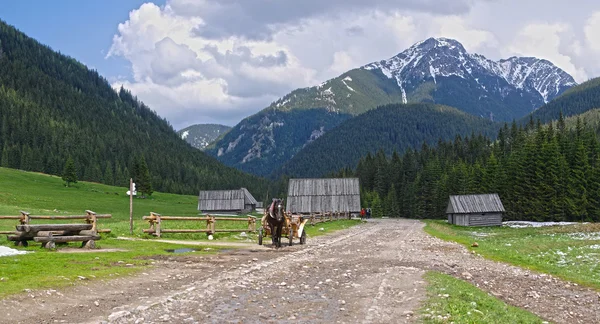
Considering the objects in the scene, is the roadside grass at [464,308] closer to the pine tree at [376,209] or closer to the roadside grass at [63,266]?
the roadside grass at [63,266]

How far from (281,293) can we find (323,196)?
7470 centimetres

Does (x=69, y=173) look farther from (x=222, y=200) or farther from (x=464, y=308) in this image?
(x=464, y=308)

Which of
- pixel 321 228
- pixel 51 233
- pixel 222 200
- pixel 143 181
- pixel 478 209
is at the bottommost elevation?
pixel 321 228

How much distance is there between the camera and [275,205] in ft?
102

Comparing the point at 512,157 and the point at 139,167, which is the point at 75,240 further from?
the point at 139,167

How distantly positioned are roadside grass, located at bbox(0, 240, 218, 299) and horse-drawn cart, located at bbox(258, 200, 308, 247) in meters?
6.00

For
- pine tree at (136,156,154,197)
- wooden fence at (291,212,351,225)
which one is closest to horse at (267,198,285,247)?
wooden fence at (291,212,351,225)

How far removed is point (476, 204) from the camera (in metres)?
90.9

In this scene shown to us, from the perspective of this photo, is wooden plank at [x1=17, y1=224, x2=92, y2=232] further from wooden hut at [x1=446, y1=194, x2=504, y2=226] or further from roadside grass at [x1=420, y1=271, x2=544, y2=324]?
wooden hut at [x1=446, y1=194, x2=504, y2=226]

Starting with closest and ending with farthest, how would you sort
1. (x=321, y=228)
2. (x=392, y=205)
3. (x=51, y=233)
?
(x=51, y=233) → (x=321, y=228) → (x=392, y=205)

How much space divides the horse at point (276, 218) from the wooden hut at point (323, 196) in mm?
55986

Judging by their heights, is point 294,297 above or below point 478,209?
below

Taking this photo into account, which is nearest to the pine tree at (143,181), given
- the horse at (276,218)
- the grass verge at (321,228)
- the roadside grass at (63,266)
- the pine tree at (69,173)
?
the pine tree at (69,173)

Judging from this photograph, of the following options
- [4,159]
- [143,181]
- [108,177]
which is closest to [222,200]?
[143,181]
